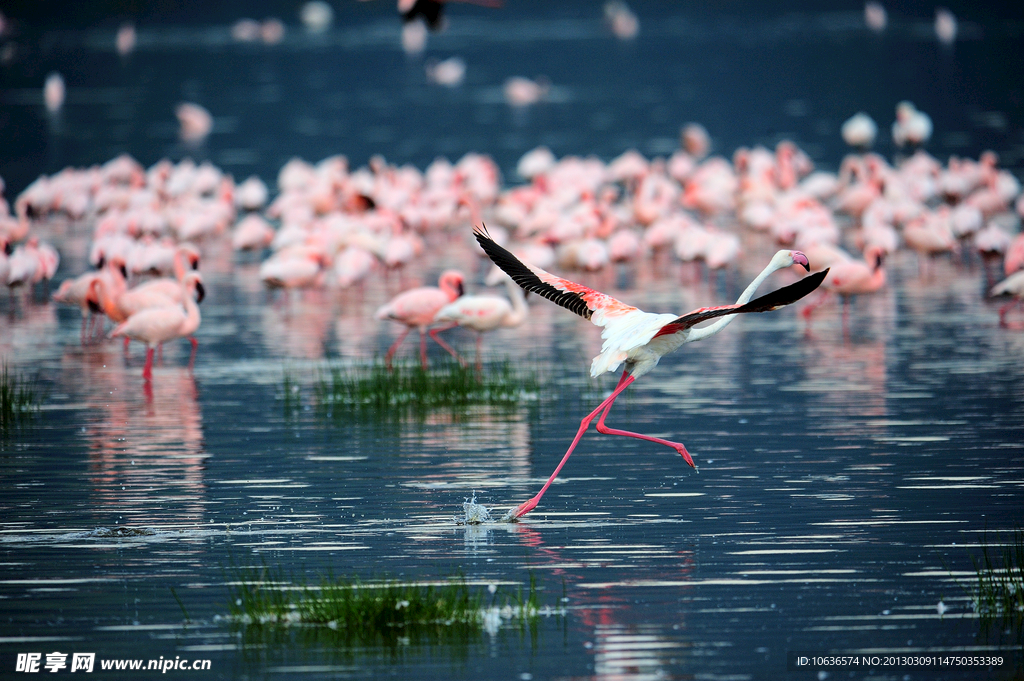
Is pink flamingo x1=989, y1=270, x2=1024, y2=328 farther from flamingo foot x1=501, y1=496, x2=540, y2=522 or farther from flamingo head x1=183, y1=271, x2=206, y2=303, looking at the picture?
flamingo foot x1=501, y1=496, x2=540, y2=522

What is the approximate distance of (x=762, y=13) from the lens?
115m

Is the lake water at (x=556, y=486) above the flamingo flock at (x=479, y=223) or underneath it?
underneath

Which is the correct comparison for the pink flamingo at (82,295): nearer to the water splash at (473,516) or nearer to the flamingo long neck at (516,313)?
the flamingo long neck at (516,313)

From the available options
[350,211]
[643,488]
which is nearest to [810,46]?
[350,211]

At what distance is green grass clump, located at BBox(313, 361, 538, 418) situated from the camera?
12.7 metres

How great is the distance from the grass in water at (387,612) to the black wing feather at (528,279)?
9.59 ft

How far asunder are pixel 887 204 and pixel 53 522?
16.1 meters

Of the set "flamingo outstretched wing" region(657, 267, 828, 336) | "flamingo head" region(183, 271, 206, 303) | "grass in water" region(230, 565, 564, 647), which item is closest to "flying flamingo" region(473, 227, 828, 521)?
"flamingo outstretched wing" region(657, 267, 828, 336)

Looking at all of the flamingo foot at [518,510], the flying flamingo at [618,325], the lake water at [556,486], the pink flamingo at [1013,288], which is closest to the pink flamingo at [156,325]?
the lake water at [556,486]

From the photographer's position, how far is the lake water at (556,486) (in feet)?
22.9

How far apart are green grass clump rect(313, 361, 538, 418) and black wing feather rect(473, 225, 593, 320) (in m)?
2.87

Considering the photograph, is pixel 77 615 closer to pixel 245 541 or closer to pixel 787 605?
pixel 245 541

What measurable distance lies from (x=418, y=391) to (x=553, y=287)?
3.22 metres

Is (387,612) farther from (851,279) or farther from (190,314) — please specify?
(851,279)
